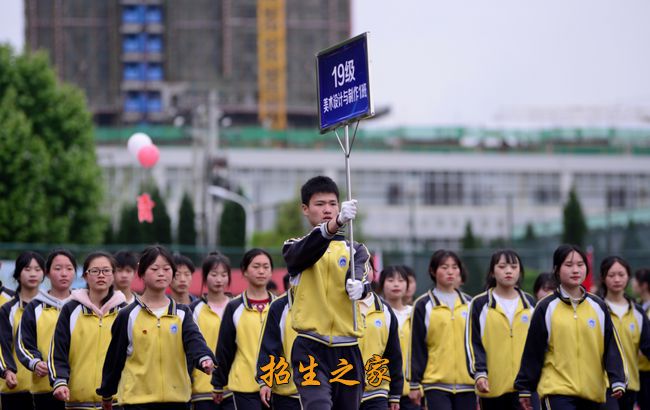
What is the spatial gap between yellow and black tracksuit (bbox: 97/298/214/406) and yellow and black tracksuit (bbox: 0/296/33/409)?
2.37m

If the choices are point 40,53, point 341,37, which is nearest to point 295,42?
point 341,37

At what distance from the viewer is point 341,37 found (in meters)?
109

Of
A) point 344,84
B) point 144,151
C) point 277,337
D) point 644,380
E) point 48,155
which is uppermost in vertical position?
point 48,155

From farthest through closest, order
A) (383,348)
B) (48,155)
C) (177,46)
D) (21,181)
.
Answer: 1. (177,46)
2. (48,155)
3. (21,181)
4. (383,348)

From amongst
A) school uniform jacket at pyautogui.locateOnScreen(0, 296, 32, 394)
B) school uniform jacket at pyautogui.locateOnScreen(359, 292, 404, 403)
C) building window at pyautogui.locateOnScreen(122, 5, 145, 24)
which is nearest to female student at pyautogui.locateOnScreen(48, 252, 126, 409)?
school uniform jacket at pyautogui.locateOnScreen(0, 296, 32, 394)

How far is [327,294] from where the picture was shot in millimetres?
10180

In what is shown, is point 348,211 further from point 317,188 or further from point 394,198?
point 394,198

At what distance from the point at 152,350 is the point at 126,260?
349 centimetres

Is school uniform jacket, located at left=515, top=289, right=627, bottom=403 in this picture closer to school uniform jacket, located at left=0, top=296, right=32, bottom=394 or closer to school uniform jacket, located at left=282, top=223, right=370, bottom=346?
school uniform jacket, located at left=282, top=223, right=370, bottom=346

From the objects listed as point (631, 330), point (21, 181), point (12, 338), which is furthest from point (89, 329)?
point (21, 181)

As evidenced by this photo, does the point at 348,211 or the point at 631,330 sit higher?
the point at 348,211

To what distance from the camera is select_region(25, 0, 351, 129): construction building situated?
349ft

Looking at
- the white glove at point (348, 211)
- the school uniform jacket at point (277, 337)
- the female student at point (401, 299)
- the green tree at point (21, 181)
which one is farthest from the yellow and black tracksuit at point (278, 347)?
the green tree at point (21, 181)

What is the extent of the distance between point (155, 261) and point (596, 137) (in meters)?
80.0
